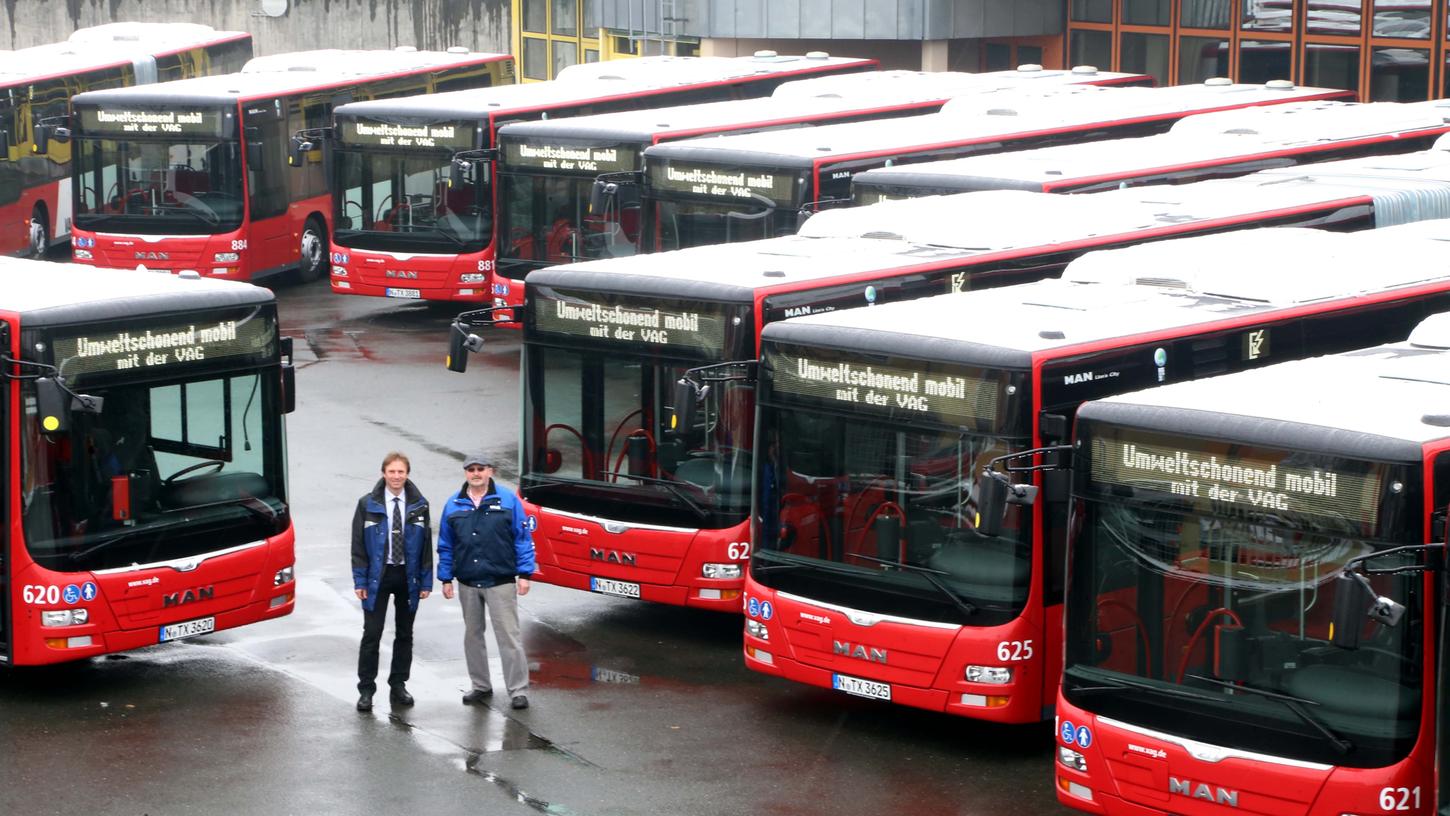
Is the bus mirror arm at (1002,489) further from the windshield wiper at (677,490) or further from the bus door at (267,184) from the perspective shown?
the bus door at (267,184)

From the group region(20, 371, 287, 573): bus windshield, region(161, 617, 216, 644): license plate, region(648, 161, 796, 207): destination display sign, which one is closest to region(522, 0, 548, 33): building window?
region(648, 161, 796, 207): destination display sign

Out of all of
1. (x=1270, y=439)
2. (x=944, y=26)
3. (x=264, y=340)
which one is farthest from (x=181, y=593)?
(x=944, y=26)

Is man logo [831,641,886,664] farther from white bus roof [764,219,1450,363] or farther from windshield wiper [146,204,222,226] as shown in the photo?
windshield wiper [146,204,222,226]

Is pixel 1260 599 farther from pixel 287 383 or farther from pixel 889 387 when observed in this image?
pixel 287 383

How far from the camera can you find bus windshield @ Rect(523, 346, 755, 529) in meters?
13.6

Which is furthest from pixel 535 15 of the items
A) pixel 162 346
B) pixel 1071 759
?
pixel 1071 759

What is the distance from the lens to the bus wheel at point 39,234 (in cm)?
3133

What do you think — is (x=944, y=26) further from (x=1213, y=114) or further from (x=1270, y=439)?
(x=1270, y=439)

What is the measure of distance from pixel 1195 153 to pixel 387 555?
10943 mm

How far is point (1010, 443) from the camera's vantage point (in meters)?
11.4

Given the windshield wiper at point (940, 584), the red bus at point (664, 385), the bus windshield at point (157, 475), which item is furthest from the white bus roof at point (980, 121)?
the windshield wiper at point (940, 584)

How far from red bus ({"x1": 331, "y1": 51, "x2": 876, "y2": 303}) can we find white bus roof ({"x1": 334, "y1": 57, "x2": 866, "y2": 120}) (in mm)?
28

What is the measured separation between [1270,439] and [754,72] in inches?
879

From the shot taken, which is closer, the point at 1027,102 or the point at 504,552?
the point at 504,552
